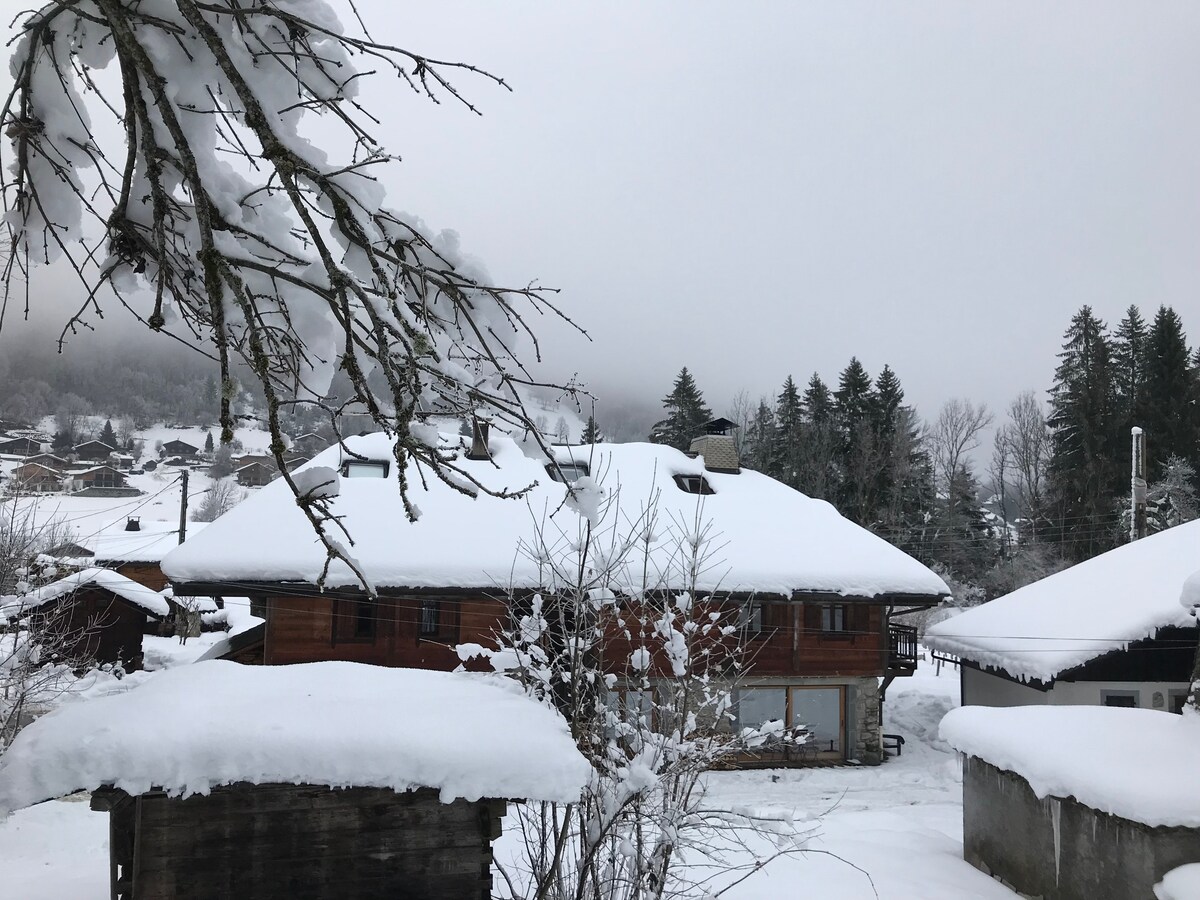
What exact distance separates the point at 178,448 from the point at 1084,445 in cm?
8736

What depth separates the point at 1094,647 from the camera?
1438cm

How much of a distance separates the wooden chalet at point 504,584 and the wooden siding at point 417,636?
0.09 feet

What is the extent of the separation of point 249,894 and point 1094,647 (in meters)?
14.9

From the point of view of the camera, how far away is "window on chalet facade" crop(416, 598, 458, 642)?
1594 centimetres

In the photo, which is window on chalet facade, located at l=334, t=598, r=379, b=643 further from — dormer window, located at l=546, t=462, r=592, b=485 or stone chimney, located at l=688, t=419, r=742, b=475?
dormer window, located at l=546, t=462, r=592, b=485

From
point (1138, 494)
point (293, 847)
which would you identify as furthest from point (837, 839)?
point (1138, 494)

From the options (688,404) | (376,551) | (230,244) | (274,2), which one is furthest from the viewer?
(688,404)

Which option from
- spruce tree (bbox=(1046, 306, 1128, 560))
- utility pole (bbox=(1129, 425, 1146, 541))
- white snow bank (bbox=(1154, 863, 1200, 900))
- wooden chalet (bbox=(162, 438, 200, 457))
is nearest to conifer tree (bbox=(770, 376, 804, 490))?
spruce tree (bbox=(1046, 306, 1128, 560))

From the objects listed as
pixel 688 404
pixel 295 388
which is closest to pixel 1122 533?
pixel 688 404

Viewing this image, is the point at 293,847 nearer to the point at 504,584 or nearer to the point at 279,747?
the point at 279,747

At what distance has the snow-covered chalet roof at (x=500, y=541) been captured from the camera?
→ 1498 centimetres

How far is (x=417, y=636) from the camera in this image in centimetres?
1585

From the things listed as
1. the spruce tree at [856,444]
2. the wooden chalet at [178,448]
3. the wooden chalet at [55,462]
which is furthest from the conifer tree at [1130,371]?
the wooden chalet at [178,448]

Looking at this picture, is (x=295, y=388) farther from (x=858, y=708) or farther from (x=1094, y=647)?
(x=858, y=708)
